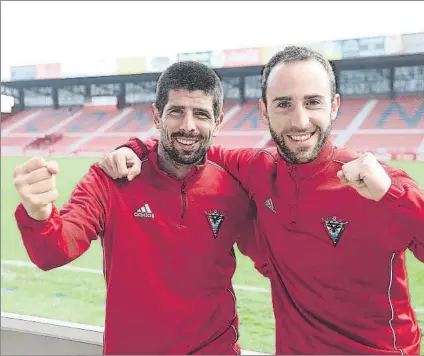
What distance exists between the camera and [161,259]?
A: 1.13 metres

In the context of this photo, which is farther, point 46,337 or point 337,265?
point 46,337

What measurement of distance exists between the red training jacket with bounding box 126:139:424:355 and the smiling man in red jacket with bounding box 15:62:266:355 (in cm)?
18

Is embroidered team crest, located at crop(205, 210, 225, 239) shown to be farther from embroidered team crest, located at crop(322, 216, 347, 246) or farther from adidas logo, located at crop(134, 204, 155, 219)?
embroidered team crest, located at crop(322, 216, 347, 246)

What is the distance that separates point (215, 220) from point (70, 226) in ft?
1.23

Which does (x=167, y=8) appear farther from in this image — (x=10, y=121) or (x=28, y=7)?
(x=10, y=121)

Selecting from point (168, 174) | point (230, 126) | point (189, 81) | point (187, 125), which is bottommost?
point (230, 126)

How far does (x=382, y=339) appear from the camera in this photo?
1.05 meters

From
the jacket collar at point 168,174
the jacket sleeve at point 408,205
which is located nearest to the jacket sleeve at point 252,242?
the jacket collar at point 168,174

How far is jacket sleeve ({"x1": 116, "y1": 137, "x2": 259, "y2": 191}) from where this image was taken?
121 cm

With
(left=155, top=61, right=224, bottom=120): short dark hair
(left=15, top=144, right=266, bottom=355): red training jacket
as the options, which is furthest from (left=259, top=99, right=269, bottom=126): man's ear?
(left=15, top=144, right=266, bottom=355): red training jacket

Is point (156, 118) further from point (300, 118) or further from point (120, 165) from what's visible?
point (300, 118)

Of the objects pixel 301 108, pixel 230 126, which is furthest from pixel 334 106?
pixel 230 126

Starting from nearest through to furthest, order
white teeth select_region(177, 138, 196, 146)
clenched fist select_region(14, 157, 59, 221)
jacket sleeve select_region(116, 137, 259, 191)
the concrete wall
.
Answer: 1. clenched fist select_region(14, 157, 59, 221)
2. white teeth select_region(177, 138, 196, 146)
3. jacket sleeve select_region(116, 137, 259, 191)
4. the concrete wall

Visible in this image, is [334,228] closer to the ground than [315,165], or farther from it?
closer to the ground
